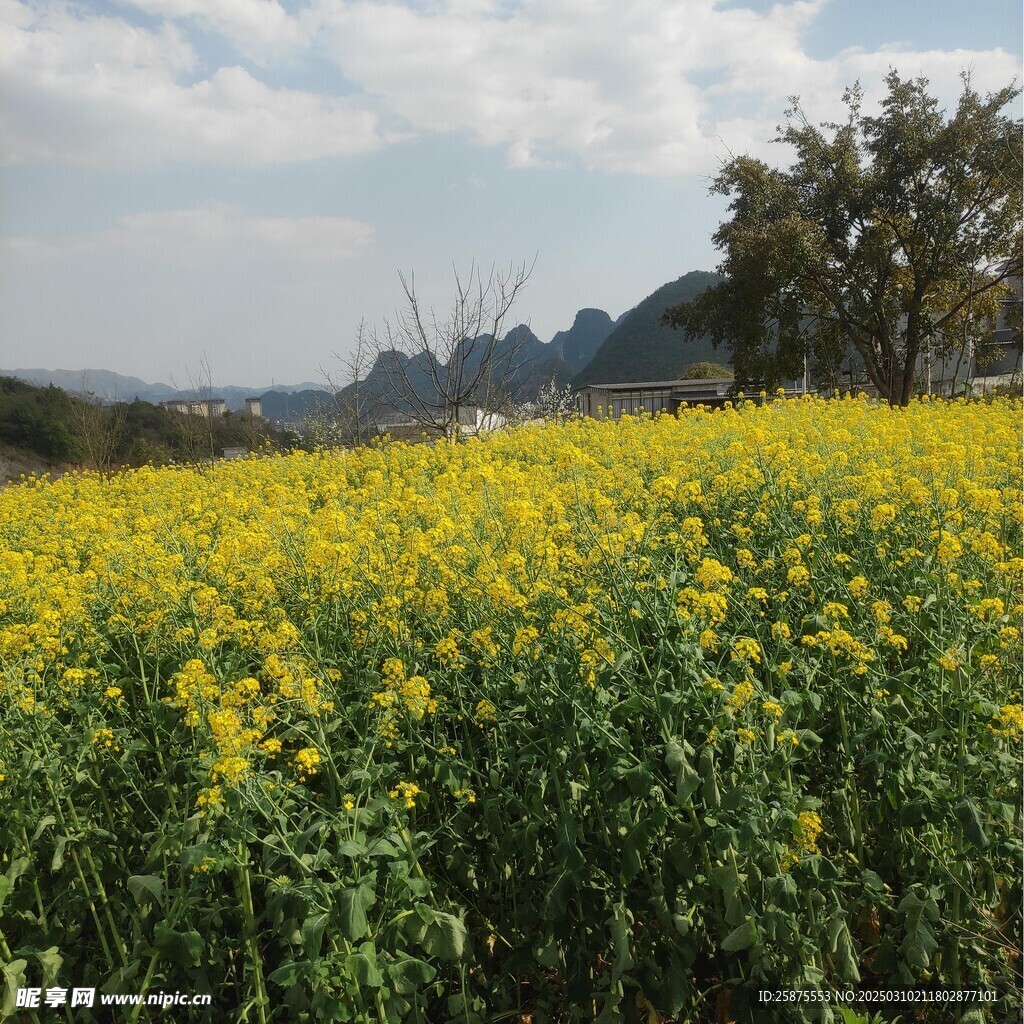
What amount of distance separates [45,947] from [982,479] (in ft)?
16.4

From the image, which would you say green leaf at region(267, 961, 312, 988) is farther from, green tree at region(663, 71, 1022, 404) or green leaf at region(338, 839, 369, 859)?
green tree at region(663, 71, 1022, 404)

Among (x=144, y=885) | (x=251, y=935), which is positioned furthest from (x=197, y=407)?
(x=251, y=935)

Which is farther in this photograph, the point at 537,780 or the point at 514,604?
the point at 514,604

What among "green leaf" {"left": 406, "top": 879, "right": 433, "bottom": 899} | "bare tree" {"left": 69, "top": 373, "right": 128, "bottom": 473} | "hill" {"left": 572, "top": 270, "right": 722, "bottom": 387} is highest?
"hill" {"left": 572, "top": 270, "right": 722, "bottom": 387}

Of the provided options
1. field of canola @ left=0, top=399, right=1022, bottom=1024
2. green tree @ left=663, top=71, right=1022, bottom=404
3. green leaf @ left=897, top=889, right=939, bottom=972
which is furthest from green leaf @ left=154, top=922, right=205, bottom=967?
green tree @ left=663, top=71, right=1022, bottom=404

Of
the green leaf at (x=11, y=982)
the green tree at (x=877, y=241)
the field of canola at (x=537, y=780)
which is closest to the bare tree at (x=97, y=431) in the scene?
the green tree at (x=877, y=241)

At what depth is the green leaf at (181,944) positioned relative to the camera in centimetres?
236

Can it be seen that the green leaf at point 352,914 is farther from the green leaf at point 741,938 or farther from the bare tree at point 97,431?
the bare tree at point 97,431

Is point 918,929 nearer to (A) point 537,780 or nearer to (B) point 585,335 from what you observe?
(A) point 537,780

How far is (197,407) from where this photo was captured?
100ft

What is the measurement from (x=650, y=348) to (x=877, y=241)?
2396 inches

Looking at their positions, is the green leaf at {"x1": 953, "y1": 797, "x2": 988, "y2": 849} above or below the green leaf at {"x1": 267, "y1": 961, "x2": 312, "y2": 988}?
above

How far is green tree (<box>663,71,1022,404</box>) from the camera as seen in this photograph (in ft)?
69.6

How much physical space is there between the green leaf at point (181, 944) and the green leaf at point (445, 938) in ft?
2.26
